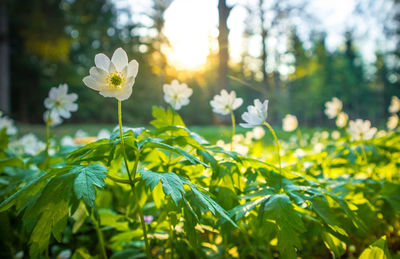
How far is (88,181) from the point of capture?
80 centimetres

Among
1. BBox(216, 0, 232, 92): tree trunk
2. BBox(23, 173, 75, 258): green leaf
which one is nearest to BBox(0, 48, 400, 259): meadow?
BBox(23, 173, 75, 258): green leaf

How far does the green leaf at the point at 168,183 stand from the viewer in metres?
0.77

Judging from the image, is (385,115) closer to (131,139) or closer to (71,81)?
(71,81)

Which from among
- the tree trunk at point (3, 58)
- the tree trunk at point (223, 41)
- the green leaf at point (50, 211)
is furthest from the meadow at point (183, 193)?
the tree trunk at point (3, 58)

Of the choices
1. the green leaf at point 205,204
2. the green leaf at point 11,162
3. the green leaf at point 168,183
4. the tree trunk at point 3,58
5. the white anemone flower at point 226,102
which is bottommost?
the green leaf at point 205,204

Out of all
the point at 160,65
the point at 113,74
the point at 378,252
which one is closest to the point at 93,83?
the point at 113,74

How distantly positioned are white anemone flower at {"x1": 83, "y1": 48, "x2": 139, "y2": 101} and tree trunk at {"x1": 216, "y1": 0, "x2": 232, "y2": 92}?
99cm

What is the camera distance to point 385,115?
112ft

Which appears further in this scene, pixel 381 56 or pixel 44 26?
pixel 381 56

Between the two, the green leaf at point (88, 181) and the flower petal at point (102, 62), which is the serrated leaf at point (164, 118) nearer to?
the flower petal at point (102, 62)

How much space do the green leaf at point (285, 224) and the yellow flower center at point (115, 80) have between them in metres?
0.70

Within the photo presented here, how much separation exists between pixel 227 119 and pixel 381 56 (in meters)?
32.7

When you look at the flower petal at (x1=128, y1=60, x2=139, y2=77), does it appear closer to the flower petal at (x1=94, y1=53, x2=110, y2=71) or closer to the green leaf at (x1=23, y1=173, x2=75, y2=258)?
the flower petal at (x1=94, y1=53, x2=110, y2=71)

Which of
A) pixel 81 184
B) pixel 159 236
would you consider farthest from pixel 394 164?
pixel 81 184
